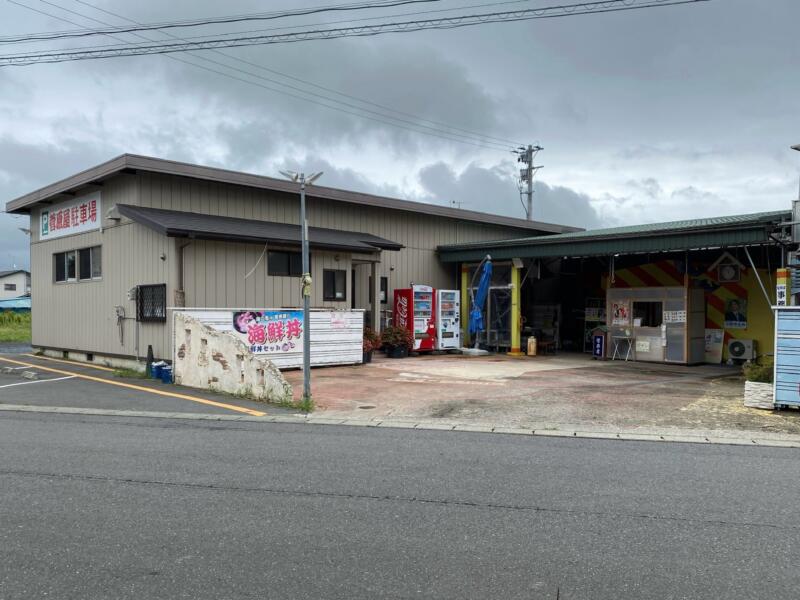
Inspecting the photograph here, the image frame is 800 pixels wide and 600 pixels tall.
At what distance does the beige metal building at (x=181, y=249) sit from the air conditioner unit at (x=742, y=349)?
967 cm

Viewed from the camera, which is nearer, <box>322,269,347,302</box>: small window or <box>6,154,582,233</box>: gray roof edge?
<box>6,154,582,233</box>: gray roof edge

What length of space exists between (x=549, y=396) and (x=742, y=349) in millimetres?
9621

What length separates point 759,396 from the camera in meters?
10.4

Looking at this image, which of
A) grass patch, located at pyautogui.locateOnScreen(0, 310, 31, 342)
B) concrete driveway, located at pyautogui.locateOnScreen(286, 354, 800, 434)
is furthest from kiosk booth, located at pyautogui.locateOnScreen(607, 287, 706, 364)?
grass patch, located at pyautogui.locateOnScreen(0, 310, 31, 342)

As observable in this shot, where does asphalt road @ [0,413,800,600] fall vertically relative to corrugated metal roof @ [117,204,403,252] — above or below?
below

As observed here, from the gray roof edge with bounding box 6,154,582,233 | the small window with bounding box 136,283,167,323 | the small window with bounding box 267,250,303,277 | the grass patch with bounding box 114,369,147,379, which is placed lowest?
the grass patch with bounding box 114,369,147,379

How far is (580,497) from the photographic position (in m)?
5.50

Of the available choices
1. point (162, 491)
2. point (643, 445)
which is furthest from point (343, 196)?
point (162, 491)

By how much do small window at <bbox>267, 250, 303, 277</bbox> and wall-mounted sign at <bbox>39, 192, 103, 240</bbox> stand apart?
15.7ft

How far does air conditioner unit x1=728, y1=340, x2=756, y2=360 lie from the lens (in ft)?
59.2

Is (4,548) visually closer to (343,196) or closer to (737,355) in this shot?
(343,196)

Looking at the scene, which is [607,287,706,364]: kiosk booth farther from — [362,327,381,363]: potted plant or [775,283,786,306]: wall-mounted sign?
[362,327,381,363]: potted plant

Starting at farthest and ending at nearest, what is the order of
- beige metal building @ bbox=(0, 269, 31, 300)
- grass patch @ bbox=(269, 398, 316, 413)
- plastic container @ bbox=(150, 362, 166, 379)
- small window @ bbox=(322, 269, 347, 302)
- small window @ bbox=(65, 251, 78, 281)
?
beige metal building @ bbox=(0, 269, 31, 300)
small window @ bbox=(65, 251, 78, 281)
small window @ bbox=(322, 269, 347, 302)
plastic container @ bbox=(150, 362, 166, 379)
grass patch @ bbox=(269, 398, 316, 413)

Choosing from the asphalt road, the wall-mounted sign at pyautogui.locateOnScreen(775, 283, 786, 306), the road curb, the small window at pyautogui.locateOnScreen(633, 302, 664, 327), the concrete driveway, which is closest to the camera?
the asphalt road
